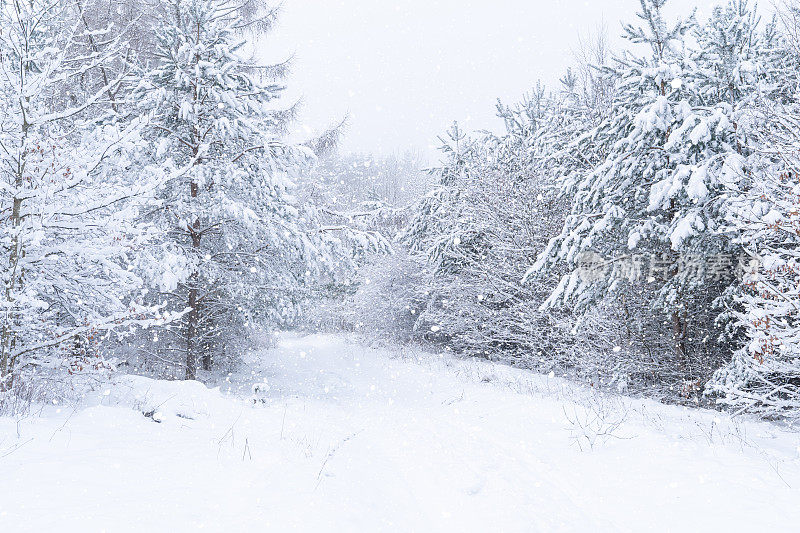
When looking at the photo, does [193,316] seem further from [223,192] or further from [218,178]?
[218,178]

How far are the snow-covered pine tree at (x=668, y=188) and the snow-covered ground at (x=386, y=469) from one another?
2.43 metres

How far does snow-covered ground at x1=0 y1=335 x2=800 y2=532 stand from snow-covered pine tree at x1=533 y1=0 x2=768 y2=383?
7.98ft

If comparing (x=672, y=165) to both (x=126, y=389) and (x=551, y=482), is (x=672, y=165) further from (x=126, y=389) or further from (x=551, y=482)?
(x=126, y=389)

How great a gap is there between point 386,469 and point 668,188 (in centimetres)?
713

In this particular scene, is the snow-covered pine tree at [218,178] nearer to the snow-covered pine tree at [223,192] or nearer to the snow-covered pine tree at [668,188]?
the snow-covered pine tree at [223,192]

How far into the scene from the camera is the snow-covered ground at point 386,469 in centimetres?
356

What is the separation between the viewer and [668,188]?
8523 mm

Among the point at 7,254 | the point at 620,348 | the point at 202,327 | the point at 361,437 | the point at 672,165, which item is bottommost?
the point at 361,437

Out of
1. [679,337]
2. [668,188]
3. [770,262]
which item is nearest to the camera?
[770,262]

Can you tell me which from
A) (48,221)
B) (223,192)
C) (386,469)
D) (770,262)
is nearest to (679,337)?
(770,262)

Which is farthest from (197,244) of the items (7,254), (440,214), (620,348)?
(440,214)

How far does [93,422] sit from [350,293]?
28219 millimetres

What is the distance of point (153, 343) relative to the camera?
12383 mm

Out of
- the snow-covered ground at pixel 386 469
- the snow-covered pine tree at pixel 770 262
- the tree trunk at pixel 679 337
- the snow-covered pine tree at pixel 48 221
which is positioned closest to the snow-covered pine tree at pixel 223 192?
the snow-covered pine tree at pixel 48 221
